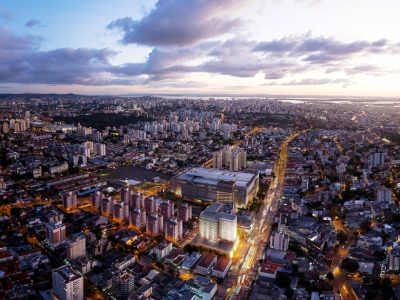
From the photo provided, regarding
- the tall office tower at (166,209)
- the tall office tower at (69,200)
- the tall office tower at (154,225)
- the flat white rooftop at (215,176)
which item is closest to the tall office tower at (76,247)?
the tall office tower at (154,225)

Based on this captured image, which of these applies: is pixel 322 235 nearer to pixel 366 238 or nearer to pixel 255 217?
pixel 366 238

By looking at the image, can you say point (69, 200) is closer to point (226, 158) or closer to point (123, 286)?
point (123, 286)

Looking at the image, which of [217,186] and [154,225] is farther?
[217,186]

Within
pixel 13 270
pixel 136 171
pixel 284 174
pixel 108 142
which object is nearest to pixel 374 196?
pixel 284 174

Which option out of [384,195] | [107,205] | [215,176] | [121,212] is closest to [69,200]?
[107,205]

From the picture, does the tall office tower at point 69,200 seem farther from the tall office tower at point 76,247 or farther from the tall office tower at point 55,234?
the tall office tower at point 76,247
